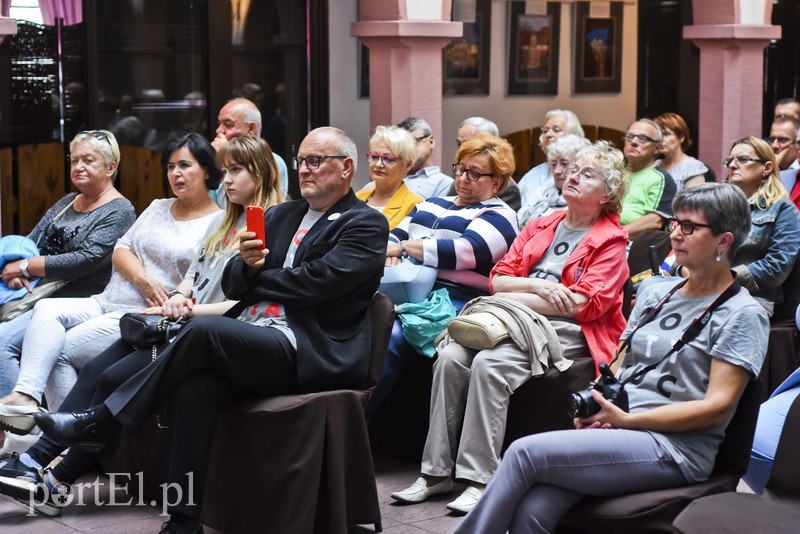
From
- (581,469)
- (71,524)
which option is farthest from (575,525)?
(71,524)

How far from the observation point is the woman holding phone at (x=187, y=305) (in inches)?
204

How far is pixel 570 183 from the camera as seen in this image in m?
5.61

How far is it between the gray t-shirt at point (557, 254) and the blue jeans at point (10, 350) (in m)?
2.43

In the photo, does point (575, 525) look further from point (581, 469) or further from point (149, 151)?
point (149, 151)

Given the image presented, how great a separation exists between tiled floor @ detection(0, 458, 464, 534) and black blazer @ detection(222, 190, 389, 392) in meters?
0.62

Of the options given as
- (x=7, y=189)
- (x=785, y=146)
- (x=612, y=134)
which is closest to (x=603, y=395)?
(x=785, y=146)

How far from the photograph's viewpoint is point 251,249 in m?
4.91

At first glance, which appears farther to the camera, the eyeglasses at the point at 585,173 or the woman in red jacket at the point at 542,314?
the eyeglasses at the point at 585,173

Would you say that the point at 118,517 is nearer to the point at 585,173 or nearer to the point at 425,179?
the point at 585,173

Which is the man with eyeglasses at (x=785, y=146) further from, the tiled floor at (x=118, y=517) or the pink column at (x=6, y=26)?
the pink column at (x=6, y=26)

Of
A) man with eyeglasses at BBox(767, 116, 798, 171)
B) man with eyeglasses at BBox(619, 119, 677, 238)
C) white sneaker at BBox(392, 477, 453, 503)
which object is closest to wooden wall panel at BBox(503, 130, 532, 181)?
man with eyeglasses at BBox(767, 116, 798, 171)

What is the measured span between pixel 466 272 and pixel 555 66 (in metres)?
7.21

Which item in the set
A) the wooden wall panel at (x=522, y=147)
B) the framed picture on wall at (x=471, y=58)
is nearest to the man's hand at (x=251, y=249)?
the framed picture on wall at (x=471, y=58)

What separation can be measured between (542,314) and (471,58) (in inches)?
275
